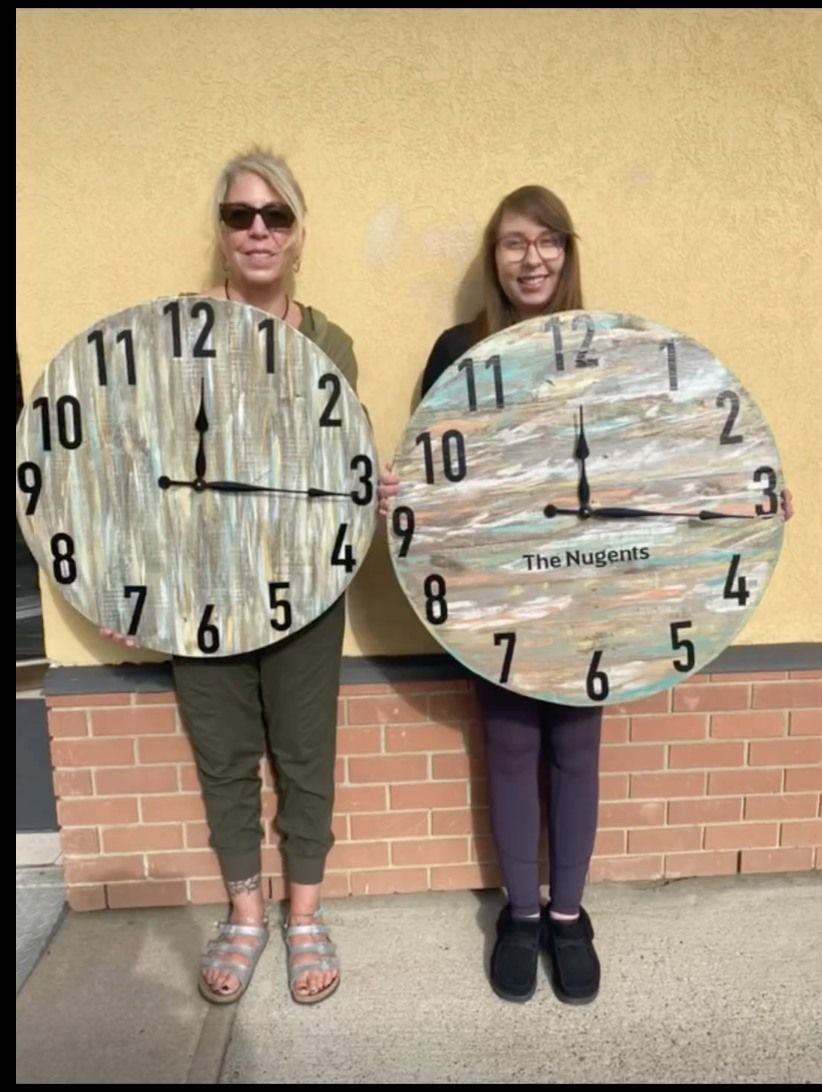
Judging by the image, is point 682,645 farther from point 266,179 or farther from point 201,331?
point 266,179

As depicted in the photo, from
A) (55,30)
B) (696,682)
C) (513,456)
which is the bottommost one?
(696,682)

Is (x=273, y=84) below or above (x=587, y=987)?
above

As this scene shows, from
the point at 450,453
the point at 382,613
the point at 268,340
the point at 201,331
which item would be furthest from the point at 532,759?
the point at 201,331

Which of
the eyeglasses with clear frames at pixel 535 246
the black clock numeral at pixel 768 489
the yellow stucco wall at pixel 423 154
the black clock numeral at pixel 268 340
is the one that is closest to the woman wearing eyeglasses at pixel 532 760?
the eyeglasses with clear frames at pixel 535 246

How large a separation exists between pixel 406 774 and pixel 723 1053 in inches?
41.8

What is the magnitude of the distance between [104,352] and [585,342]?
1.10m

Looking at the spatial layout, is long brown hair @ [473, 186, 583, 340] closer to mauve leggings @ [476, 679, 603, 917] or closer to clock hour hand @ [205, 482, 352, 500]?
clock hour hand @ [205, 482, 352, 500]

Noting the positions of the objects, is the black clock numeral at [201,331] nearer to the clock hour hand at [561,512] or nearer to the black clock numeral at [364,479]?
the black clock numeral at [364,479]

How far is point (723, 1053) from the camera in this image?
217cm

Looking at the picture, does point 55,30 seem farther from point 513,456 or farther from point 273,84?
point 513,456

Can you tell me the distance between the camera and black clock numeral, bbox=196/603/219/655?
2232 millimetres

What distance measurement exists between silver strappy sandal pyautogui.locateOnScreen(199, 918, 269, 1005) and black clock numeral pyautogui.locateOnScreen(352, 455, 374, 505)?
126cm

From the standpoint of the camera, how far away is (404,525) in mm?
2133
